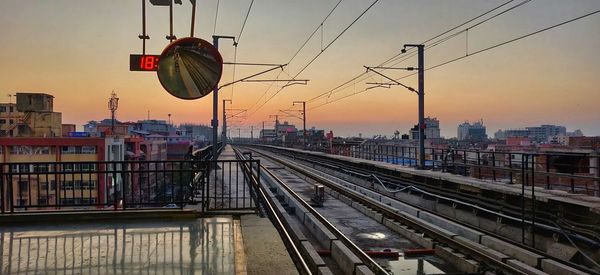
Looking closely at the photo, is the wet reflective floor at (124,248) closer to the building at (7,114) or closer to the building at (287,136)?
the building at (7,114)

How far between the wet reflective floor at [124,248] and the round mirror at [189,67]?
2.29m

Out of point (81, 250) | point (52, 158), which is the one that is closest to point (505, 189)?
point (81, 250)

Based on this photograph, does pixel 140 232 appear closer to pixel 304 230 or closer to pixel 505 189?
pixel 304 230

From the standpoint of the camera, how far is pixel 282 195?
65.3 feet

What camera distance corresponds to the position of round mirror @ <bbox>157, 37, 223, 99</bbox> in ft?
22.5

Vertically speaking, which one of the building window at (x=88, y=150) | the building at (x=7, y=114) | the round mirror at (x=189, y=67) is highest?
the building at (x=7, y=114)

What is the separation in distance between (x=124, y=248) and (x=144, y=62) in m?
2.83

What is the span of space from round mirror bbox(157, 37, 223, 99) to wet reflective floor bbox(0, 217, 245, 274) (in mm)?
2288

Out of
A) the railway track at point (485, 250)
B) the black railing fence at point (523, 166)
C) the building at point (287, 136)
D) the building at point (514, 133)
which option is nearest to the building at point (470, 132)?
the building at point (514, 133)

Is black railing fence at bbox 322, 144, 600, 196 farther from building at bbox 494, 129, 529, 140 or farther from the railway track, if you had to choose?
building at bbox 494, 129, 529, 140

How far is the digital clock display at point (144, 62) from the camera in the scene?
272 inches

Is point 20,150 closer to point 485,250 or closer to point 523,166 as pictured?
point 485,250

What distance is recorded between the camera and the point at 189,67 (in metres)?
7.03

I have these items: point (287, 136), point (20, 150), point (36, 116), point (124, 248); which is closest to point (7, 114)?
point (36, 116)
